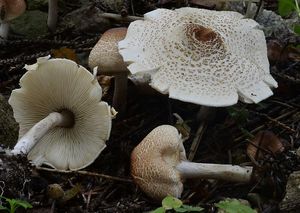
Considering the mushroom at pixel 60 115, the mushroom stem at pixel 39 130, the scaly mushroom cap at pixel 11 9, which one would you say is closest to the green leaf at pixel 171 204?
the mushroom at pixel 60 115

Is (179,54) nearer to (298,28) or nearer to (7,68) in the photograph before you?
(298,28)

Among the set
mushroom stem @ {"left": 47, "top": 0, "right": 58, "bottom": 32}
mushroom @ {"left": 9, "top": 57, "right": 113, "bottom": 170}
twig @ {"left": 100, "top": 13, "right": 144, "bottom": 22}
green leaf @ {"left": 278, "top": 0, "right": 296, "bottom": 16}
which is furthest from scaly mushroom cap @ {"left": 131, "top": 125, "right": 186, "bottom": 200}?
mushroom stem @ {"left": 47, "top": 0, "right": 58, "bottom": 32}

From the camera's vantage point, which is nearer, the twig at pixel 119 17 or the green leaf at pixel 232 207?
the green leaf at pixel 232 207

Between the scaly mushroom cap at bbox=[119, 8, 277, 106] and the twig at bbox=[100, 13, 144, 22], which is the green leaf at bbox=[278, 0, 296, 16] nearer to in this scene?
the scaly mushroom cap at bbox=[119, 8, 277, 106]

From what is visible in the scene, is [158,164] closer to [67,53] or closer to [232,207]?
[232,207]

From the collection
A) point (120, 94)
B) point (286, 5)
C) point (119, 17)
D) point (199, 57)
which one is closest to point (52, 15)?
point (119, 17)

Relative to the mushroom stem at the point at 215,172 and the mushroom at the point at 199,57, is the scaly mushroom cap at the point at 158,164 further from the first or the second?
the mushroom at the point at 199,57
